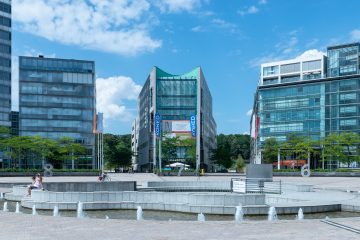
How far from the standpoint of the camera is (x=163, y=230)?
1138 cm

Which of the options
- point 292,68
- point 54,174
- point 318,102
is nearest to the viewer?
point 54,174

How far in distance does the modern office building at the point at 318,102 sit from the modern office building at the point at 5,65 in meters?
Result: 54.4

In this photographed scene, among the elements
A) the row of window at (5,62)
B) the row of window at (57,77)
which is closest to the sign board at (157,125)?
the row of window at (57,77)

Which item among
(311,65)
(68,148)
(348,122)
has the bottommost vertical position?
(68,148)

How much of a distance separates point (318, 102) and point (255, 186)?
2930 inches

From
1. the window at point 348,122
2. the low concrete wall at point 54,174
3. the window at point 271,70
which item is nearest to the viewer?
the low concrete wall at point 54,174

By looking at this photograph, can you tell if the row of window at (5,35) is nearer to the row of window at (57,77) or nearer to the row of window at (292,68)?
the row of window at (57,77)

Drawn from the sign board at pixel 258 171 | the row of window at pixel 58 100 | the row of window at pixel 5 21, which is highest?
the row of window at pixel 5 21

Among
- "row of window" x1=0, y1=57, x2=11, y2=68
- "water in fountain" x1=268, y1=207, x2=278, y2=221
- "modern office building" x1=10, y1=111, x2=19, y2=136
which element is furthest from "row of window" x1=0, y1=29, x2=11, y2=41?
"water in fountain" x1=268, y1=207, x2=278, y2=221

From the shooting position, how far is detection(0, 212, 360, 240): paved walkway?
34.4 ft

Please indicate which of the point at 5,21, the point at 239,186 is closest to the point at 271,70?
the point at 5,21

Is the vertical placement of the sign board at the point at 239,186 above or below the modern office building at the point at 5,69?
below

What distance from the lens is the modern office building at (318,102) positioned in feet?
316

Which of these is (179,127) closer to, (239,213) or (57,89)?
(57,89)
